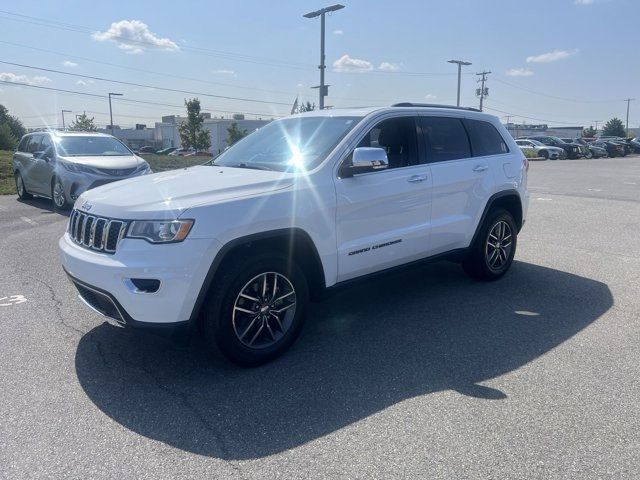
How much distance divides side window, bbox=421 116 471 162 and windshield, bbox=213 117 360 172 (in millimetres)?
891

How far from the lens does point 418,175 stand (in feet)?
16.0

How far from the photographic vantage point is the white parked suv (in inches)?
135

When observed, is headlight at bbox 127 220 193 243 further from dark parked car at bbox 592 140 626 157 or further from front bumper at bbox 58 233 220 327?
dark parked car at bbox 592 140 626 157

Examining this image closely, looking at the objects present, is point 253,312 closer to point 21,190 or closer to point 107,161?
point 107,161

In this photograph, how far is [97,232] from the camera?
371cm

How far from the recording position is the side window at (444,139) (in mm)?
5145

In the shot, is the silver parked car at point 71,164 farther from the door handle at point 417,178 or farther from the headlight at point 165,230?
the headlight at point 165,230

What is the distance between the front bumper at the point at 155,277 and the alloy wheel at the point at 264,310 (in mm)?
382

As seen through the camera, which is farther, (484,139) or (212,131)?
(212,131)

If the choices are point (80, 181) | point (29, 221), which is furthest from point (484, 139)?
point (29, 221)

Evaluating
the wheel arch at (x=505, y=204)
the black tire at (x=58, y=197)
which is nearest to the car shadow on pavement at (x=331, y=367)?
the wheel arch at (x=505, y=204)

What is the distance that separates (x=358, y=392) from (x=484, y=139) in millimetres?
3477

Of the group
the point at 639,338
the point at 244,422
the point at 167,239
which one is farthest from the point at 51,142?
the point at 639,338

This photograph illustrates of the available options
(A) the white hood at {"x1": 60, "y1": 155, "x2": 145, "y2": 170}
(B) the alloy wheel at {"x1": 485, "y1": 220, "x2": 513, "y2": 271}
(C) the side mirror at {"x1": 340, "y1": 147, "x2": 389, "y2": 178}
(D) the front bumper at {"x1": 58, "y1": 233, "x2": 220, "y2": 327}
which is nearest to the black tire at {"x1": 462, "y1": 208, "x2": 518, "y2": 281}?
(B) the alloy wheel at {"x1": 485, "y1": 220, "x2": 513, "y2": 271}
